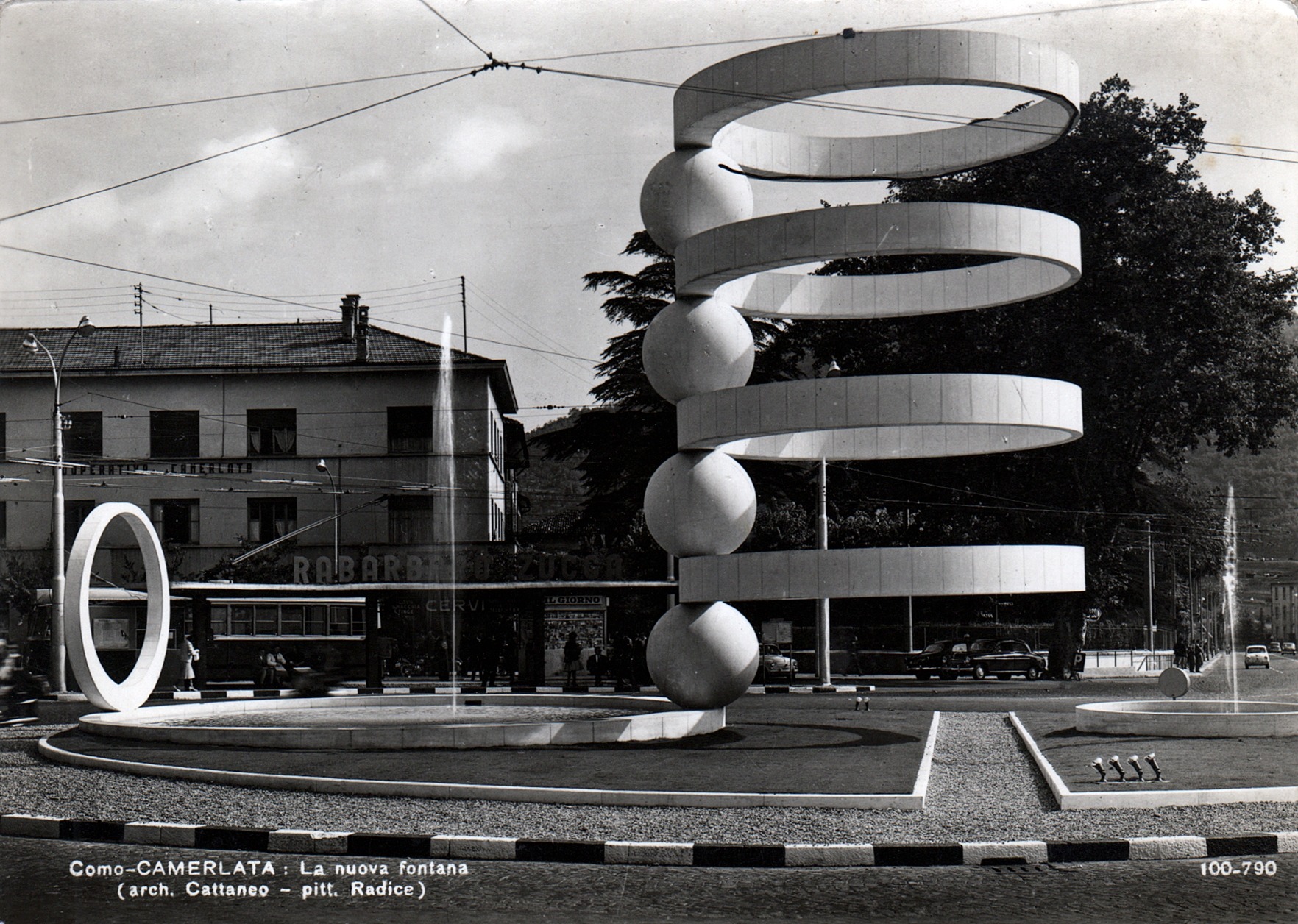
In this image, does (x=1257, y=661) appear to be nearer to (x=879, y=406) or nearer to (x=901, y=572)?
(x=901, y=572)

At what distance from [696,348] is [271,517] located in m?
36.0

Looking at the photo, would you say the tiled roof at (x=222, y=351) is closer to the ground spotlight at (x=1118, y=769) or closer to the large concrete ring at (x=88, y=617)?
the large concrete ring at (x=88, y=617)

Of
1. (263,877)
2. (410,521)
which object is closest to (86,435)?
(410,521)

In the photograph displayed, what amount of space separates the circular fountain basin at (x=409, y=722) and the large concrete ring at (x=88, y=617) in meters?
0.40

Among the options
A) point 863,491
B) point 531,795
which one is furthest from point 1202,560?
point 531,795

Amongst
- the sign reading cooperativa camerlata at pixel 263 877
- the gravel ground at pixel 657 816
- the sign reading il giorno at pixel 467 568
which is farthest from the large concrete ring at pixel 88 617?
the sign reading il giorno at pixel 467 568

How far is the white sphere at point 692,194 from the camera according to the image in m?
21.9

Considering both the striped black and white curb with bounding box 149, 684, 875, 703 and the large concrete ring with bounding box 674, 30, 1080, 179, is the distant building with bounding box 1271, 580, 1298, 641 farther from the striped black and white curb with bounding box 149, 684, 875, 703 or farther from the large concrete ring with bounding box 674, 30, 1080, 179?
the large concrete ring with bounding box 674, 30, 1080, 179

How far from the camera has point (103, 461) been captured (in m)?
53.3

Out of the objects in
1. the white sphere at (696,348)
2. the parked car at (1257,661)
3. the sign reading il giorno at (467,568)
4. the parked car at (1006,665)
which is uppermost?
the white sphere at (696,348)

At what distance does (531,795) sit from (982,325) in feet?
99.4

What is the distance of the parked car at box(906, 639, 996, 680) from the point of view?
48094mm

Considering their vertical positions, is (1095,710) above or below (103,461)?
below

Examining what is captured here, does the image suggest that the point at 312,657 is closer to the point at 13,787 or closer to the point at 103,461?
the point at 103,461
